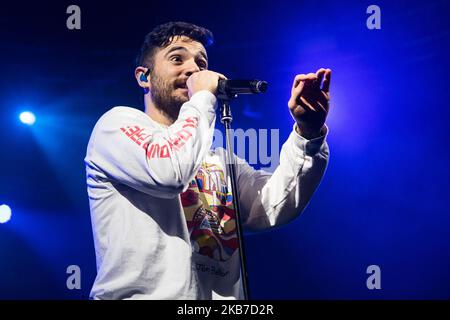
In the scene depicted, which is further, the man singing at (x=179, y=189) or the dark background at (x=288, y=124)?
the dark background at (x=288, y=124)

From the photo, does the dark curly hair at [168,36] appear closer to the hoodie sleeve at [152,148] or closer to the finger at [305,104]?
the hoodie sleeve at [152,148]

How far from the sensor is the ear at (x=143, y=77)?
206cm

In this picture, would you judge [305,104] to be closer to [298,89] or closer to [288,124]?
[298,89]

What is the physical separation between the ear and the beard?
2.6 inches

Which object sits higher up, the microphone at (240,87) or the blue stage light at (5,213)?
the microphone at (240,87)

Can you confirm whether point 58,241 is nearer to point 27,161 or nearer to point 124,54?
point 27,161

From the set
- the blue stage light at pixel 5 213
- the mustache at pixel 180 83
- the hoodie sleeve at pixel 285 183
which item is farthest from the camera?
the blue stage light at pixel 5 213

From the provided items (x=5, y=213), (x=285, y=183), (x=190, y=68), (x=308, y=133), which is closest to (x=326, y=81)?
(x=308, y=133)

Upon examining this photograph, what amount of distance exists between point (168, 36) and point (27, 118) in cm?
67

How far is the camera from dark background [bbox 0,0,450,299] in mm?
2256

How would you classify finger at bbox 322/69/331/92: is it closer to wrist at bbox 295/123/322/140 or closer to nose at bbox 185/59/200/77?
wrist at bbox 295/123/322/140

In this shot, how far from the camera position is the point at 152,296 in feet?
5.25

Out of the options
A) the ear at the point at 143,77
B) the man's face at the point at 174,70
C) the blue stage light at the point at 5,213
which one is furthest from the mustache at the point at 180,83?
the blue stage light at the point at 5,213

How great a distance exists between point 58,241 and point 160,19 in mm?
905
